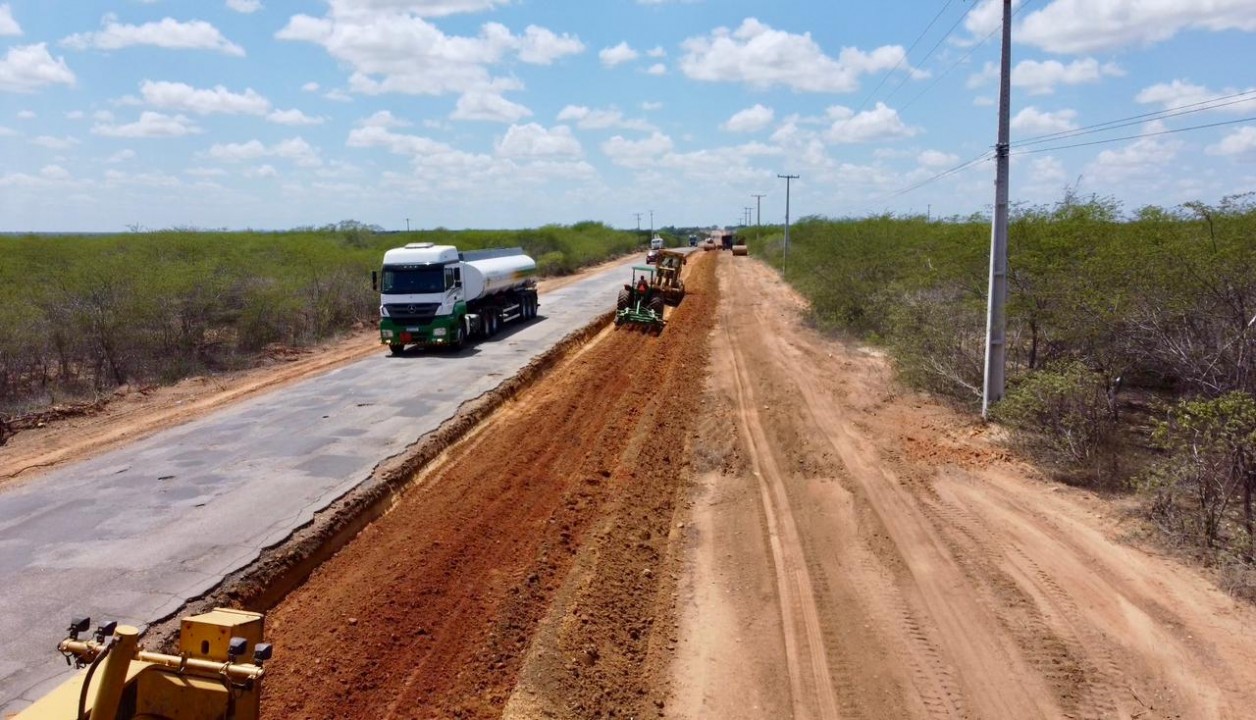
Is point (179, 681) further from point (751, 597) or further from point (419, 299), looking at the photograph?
point (419, 299)

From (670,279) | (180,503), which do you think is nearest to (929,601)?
(180,503)

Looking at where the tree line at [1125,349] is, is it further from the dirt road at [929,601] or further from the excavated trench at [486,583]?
the excavated trench at [486,583]

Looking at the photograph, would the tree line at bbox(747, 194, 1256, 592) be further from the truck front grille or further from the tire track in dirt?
the truck front grille

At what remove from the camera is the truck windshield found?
23297mm

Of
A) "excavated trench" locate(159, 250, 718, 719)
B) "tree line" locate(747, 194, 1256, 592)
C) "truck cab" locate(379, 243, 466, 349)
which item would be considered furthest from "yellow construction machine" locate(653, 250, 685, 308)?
"excavated trench" locate(159, 250, 718, 719)

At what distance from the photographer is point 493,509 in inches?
420

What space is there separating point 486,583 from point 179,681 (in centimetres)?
454

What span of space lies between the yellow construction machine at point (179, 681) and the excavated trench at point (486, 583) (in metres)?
2.23

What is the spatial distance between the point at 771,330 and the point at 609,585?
2108 centimetres

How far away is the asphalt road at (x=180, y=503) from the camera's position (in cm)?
763

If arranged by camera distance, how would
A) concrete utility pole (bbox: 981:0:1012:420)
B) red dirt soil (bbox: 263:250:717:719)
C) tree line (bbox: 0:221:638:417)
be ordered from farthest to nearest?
tree line (bbox: 0:221:638:417) → concrete utility pole (bbox: 981:0:1012:420) → red dirt soil (bbox: 263:250:717:719)

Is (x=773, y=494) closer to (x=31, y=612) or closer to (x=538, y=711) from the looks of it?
(x=538, y=711)

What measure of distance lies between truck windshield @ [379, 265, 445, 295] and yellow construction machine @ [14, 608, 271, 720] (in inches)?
773

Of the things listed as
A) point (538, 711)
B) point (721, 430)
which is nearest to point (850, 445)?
point (721, 430)
